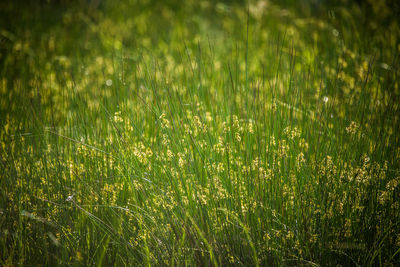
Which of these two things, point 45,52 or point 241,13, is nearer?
point 45,52

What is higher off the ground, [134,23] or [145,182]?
[134,23]

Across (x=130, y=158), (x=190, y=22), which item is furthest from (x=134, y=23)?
(x=130, y=158)

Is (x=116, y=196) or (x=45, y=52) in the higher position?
(x=45, y=52)

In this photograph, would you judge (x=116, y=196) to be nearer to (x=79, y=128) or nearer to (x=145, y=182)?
(x=145, y=182)

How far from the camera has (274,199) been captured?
141cm

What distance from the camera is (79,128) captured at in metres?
1.69

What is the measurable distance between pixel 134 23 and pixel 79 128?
2912mm

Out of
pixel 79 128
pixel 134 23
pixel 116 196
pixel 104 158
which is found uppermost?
pixel 134 23

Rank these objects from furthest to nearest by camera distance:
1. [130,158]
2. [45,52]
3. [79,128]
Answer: [45,52] < [79,128] < [130,158]

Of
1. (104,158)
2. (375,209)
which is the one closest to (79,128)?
(104,158)

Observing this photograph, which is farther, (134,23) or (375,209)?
(134,23)

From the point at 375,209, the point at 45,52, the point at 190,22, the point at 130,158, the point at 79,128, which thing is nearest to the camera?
the point at 375,209

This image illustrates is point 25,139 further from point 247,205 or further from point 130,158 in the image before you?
point 247,205

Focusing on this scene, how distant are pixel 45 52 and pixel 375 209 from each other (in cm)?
341
